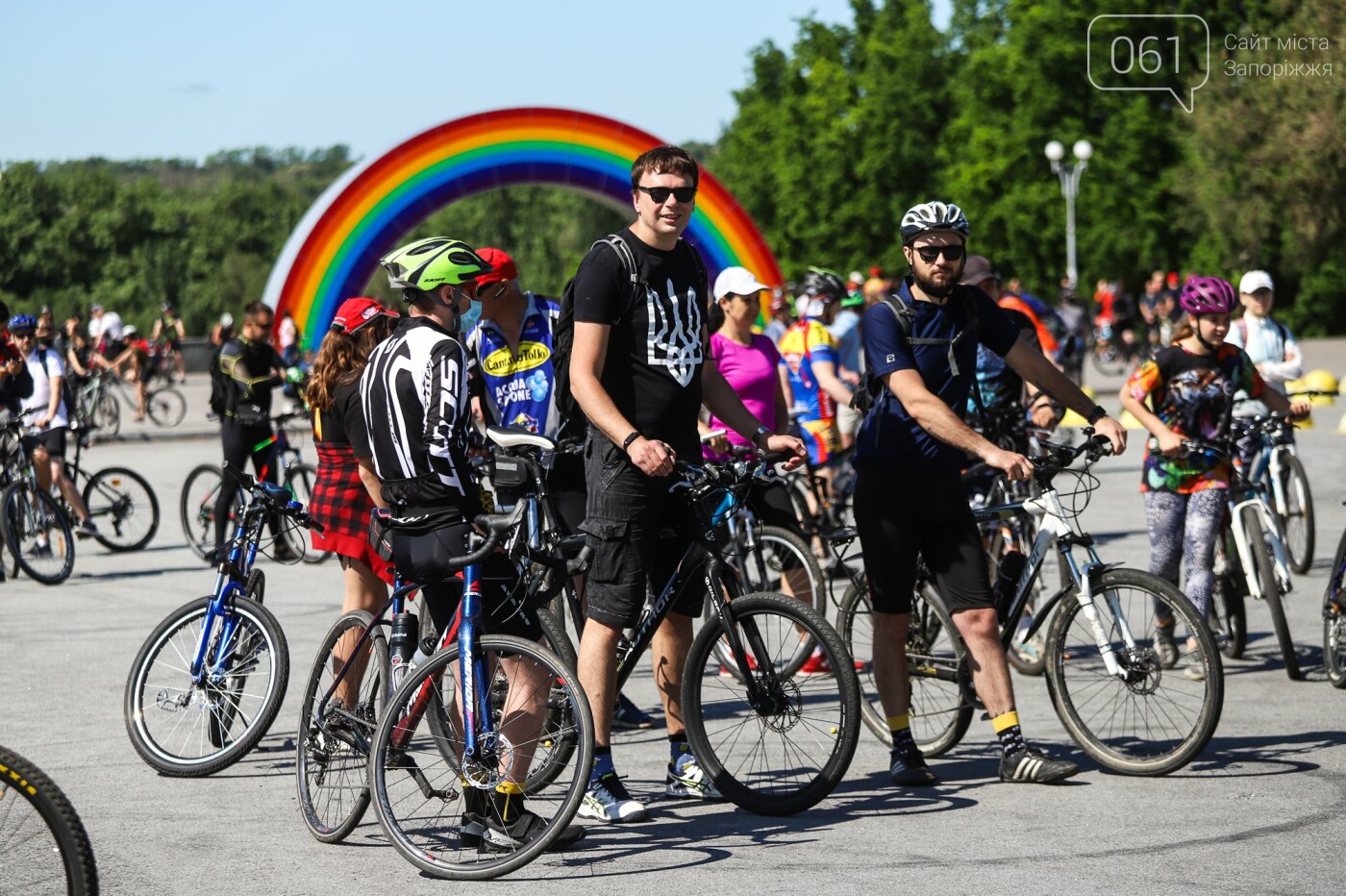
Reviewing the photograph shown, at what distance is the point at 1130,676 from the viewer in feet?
19.9

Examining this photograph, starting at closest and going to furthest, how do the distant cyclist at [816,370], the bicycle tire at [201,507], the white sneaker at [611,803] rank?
the white sneaker at [611,803] → the distant cyclist at [816,370] → the bicycle tire at [201,507]

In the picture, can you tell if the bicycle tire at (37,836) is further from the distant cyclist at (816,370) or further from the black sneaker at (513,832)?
the distant cyclist at (816,370)

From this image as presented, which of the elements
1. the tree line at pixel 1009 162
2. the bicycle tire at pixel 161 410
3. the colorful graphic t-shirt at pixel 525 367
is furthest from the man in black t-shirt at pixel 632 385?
the bicycle tire at pixel 161 410

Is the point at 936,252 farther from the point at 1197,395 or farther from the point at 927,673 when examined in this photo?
the point at 1197,395

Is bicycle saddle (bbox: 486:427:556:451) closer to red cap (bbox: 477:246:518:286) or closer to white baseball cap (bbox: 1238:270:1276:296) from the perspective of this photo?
red cap (bbox: 477:246:518:286)

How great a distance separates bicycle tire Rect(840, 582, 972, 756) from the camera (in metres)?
6.36

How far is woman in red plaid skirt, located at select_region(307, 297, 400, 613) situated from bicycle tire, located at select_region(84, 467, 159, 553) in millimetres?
7851

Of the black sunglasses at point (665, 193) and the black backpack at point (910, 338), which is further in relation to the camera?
the black backpack at point (910, 338)

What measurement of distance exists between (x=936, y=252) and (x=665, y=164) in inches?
42.4

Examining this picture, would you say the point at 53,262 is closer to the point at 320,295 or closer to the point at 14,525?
the point at 320,295

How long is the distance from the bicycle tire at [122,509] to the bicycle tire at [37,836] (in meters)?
10.6

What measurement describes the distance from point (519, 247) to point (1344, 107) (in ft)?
252

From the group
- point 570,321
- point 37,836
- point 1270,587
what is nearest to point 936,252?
point 570,321

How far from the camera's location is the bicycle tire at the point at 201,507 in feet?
43.2
